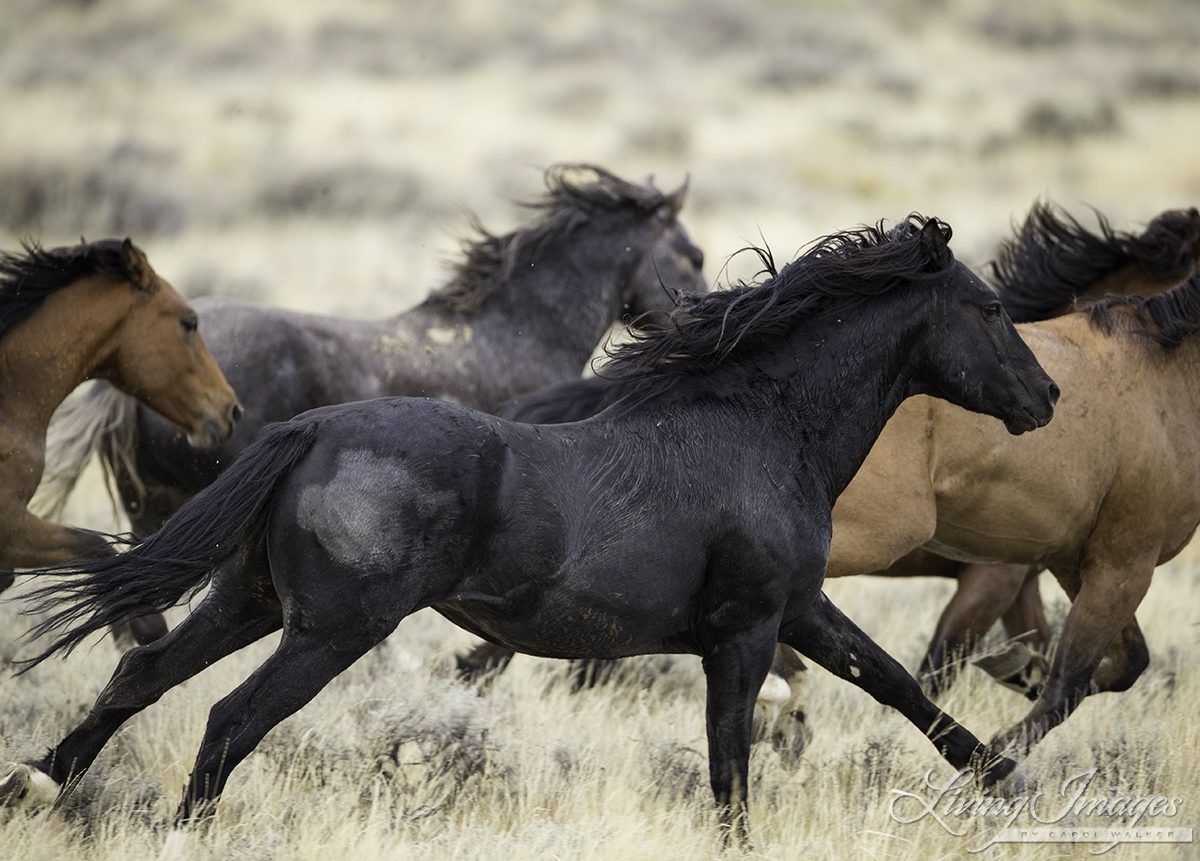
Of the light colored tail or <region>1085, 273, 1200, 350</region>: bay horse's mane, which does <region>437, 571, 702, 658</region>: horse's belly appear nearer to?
<region>1085, 273, 1200, 350</region>: bay horse's mane

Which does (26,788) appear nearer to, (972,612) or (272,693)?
(272,693)

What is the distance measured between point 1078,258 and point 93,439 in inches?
186

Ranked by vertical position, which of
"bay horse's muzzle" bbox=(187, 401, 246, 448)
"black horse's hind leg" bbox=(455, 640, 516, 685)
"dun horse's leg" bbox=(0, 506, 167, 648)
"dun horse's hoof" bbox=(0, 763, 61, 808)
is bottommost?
"black horse's hind leg" bbox=(455, 640, 516, 685)

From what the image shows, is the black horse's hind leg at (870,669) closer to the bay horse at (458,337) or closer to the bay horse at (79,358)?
the bay horse at (458,337)

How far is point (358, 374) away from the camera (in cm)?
720

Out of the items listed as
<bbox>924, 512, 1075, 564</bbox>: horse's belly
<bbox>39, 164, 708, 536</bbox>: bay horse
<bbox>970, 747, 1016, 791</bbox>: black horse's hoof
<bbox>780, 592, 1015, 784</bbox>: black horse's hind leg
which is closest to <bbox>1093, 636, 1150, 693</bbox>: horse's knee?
<bbox>924, 512, 1075, 564</bbox>: horse's belly

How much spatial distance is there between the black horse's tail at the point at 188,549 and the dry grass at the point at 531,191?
24.4 inches

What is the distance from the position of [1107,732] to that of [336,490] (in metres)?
3.76

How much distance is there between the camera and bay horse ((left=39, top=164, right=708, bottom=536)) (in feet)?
22.2

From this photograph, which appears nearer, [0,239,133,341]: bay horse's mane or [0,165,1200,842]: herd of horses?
[0,165,1200,842]: herd of horses

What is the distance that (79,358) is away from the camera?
5590mm

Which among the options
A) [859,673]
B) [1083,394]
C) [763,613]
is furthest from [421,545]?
[1083,394]

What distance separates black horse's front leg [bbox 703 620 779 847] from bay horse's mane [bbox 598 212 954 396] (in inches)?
33.9

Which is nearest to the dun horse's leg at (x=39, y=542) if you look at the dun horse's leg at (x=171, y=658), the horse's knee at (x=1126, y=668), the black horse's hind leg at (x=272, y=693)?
the dun horse's leg at (x=171, y=658)
